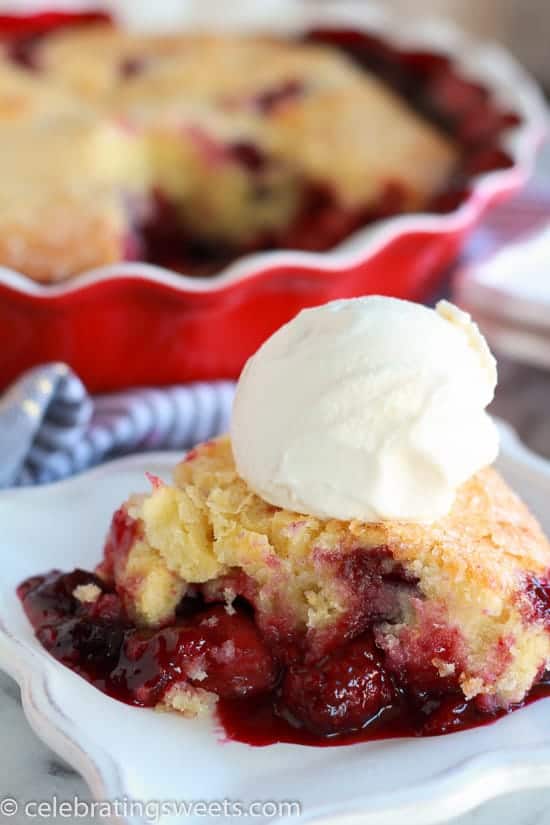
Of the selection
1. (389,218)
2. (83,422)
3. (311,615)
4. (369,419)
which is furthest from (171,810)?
(389,218)

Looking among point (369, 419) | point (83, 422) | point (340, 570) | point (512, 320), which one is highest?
point (369, 419)

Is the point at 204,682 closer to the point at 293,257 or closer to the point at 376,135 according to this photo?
the point at 293,257

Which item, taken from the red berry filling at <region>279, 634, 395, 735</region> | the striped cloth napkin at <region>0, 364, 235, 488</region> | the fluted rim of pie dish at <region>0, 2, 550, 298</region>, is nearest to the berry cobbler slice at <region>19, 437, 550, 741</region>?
the red berry filling at <region>279, 634, 395, 735</region>

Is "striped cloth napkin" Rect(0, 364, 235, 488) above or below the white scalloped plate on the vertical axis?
below

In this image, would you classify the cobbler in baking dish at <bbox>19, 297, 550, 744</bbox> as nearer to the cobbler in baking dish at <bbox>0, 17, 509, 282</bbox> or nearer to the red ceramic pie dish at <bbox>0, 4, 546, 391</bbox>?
→ the red ceramic pie dish at <bbox>0, 4, 546, 391</bbox>

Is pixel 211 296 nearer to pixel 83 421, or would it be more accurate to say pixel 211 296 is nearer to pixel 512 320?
pixel 83 421

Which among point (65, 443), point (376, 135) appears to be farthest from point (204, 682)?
Answer: point (376, 135)
